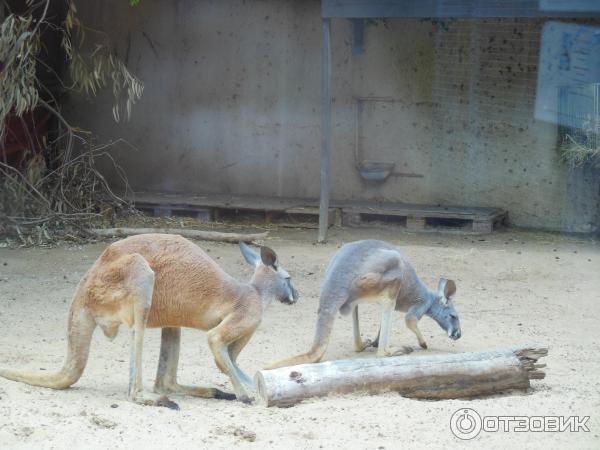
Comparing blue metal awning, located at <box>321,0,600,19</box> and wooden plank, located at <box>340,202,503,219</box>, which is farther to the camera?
wooden plank, located at <box>340,202,503,219</box>

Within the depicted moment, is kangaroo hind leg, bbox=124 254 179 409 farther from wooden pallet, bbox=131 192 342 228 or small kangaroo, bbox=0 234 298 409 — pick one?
wooden pallet, bbox=131 192 342 228

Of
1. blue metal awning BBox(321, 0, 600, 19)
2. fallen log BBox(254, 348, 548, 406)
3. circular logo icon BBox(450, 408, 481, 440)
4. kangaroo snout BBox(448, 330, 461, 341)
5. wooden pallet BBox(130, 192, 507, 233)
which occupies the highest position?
blue metal awning BBox(321, 0, 600, 19)

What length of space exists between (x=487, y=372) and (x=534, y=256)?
15.2ft

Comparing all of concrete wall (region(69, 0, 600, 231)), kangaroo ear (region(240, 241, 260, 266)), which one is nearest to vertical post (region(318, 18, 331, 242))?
concrete wall (region(69, 0, 600, 231))

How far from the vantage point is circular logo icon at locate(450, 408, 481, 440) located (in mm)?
5156

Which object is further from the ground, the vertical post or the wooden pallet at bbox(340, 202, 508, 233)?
the vertical post

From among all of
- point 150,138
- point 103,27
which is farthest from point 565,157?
point 103,27

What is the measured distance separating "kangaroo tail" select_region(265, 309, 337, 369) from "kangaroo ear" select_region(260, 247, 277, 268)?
2.16ft

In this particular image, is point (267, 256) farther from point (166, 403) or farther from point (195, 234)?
point (195, 234)

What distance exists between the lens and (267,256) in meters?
6.08

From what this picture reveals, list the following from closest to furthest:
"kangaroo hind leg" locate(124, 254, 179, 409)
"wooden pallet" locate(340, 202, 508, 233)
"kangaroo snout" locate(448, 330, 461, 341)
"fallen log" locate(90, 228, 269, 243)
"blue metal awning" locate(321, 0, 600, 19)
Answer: "kangaroo hind leg" locate(124, 254, 179, 409) < "kangaroo snout" locate(448, 330, 461, 341) < "blue metal awning" locate(321, 0, 600, 19) < "fallen log" locate(90, 228, 269, 243) < "wooden pallet" locate(340, 202, 508, 233)

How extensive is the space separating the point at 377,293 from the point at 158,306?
1.98m

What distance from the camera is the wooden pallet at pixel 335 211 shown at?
1167 centimetres

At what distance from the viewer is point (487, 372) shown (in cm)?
606
